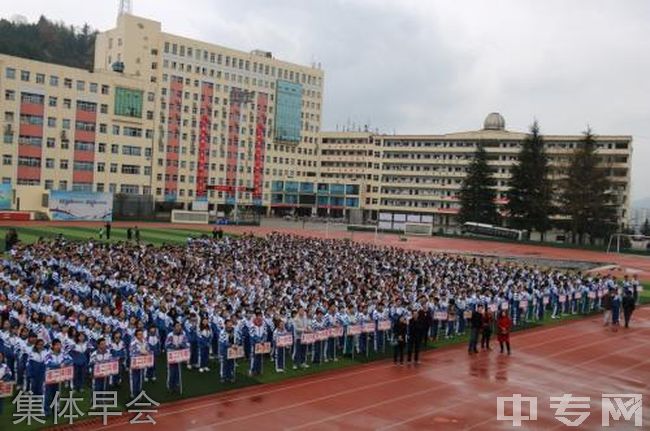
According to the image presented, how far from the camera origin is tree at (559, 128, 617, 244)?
64.6m

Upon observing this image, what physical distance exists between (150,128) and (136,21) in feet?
50.0

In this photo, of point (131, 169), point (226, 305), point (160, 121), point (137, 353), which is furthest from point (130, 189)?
point (137, 353)

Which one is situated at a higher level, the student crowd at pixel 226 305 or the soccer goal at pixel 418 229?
the soccer goal at pixel 418 229

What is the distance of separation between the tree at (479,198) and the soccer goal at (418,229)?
676 centimetres

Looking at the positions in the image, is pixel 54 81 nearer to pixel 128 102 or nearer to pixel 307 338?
pixel 128 102

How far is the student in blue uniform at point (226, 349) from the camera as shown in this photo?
14.1 meters

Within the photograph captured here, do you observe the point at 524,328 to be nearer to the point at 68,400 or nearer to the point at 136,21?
the point at 68,400

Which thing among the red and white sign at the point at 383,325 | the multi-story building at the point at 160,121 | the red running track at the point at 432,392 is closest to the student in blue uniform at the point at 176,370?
the red running track at the point at 432,392

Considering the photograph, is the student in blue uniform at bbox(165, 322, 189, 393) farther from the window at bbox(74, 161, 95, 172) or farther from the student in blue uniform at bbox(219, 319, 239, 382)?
the window at bbox(74, 161, 95, 172)

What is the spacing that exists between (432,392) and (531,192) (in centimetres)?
5818

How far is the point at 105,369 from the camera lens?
11.9 m

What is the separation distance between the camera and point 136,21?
273 ft

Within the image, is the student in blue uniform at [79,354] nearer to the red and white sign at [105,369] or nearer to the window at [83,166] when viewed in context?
the red and white sign at [105,369]

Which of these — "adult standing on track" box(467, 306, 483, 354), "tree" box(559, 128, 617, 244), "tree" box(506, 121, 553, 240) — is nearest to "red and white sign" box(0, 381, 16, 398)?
"adult standing on track" box(467, 306, 483, 354)
